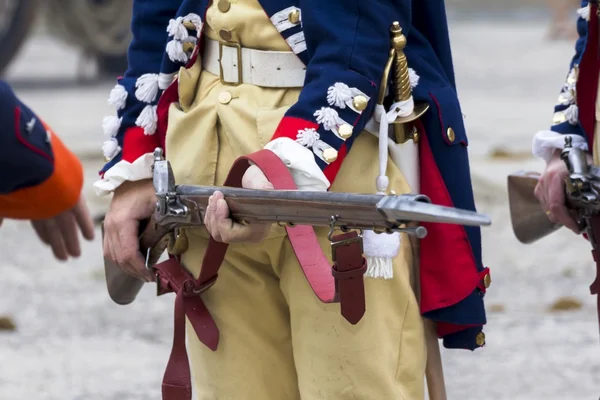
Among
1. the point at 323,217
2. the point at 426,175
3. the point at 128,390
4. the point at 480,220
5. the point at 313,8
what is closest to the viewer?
the point at 480,220

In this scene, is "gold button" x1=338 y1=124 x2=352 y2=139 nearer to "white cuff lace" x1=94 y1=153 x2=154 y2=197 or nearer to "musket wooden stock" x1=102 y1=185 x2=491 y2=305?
"musket wooden stock" x1=102 y1=185 x2=491 y2=305

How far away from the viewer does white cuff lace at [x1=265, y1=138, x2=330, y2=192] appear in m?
2.14

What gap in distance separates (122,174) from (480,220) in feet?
3.12

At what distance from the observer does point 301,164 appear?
7.02 feet

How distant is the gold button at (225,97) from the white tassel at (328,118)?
0.23 m

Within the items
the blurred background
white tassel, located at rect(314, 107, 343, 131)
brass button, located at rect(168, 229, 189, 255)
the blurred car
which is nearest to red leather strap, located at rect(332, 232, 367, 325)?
white tassel, located at rect(314, 107, 343, 131)

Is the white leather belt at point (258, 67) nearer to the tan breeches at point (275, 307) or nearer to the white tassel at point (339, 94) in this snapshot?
the tan breeches at point (275, 307)

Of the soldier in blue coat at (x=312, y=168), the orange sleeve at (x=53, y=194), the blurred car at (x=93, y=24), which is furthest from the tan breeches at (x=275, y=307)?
the blurred car at (x=93, y=24)

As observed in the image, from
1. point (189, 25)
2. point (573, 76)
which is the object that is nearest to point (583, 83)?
point (573, 76)

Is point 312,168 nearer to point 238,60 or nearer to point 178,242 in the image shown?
point 238,60

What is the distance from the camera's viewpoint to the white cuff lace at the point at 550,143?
9.36 ft

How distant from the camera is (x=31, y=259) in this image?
646cm

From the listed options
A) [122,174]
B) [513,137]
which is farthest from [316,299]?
[513,137]

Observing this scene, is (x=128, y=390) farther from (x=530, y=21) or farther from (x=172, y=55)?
(x=530, y=21)
